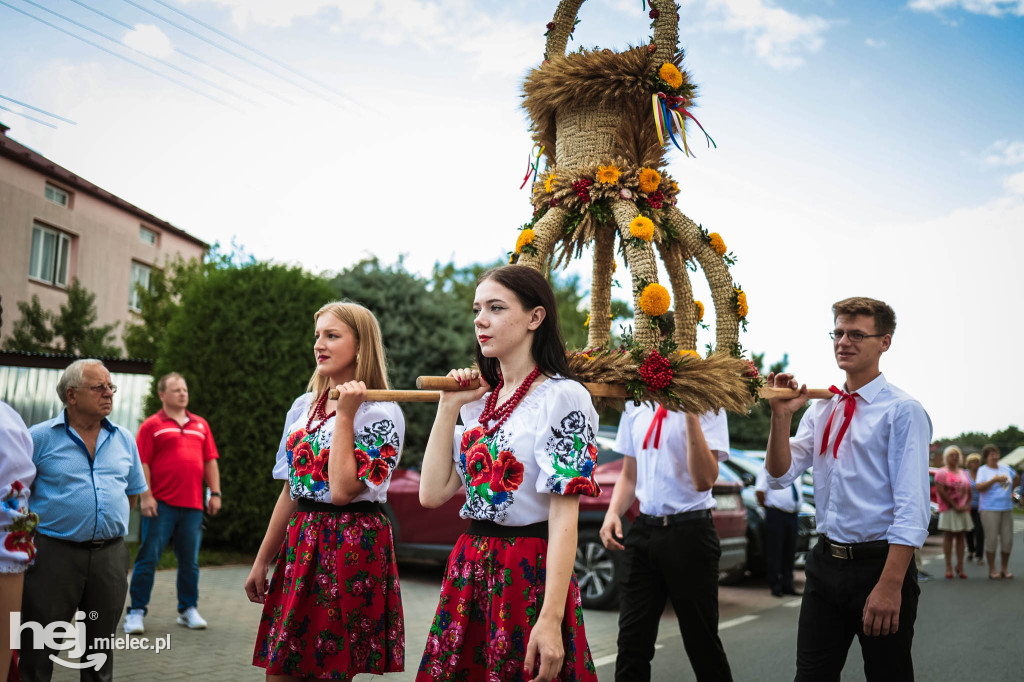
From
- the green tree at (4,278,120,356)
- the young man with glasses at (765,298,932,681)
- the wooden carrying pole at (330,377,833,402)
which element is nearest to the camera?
the wooden carrying pole at (330,377,833,402)

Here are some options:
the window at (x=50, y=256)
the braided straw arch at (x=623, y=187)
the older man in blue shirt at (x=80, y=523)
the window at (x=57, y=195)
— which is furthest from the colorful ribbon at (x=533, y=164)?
the window at (x=50, y=256)

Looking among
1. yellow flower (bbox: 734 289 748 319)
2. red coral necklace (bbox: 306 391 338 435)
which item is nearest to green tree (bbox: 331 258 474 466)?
red coral necklace (bbox: 306 391 338 435)

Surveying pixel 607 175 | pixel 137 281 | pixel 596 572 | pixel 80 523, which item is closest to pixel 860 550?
pixel 607 175

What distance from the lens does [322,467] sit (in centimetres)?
356

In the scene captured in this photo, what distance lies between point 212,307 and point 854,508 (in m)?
9.11

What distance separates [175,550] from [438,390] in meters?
5.20

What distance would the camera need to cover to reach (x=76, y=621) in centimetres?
455

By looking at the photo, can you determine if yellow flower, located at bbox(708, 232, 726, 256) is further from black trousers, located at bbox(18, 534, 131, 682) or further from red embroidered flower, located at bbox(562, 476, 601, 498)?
black trousers, located at bbox(18, 534, 131, 682)

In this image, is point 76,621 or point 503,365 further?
point 76,621

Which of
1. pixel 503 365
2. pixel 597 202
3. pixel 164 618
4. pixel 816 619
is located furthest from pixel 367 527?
pixel 164 618

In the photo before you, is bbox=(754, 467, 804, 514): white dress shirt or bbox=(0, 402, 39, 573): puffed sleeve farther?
bbox=(754, 467, 804, 514): white dress shirt

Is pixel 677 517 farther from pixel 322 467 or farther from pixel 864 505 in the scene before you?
pixel 322 467

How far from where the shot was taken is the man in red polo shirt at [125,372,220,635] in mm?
6934

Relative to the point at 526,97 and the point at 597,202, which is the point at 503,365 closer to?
the point at 597,202
